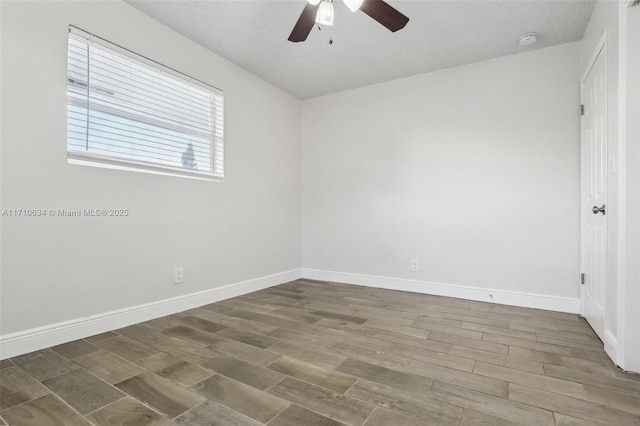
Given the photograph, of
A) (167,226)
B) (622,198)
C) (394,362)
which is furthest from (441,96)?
(167,226)

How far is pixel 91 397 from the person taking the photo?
1.50m

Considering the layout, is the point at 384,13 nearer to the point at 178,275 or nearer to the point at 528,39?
the point at 528,39

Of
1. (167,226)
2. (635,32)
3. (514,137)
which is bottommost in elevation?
(167,226)

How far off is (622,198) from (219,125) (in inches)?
124

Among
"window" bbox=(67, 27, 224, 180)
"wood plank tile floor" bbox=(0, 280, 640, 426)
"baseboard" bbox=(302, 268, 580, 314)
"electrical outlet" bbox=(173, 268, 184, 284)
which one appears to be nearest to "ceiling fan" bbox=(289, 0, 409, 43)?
"window" bbox=(67, 27, 224, 180)

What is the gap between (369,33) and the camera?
2789 mm

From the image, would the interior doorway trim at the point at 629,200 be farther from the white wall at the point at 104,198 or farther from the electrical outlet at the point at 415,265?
the white wall at the point at 104,198

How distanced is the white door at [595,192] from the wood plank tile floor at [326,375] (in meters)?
0.25

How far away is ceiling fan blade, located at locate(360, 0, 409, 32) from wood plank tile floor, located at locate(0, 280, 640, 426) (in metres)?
2.07

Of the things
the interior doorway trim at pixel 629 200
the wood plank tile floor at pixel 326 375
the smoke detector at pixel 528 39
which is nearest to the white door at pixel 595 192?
the wood plank tile floor at pixel 326 375

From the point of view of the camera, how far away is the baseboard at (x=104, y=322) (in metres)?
1.92

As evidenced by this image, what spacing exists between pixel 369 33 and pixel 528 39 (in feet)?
4.51

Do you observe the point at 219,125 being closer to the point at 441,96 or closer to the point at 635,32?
the point at 441,96

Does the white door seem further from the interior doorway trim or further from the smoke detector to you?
the smoke detector
